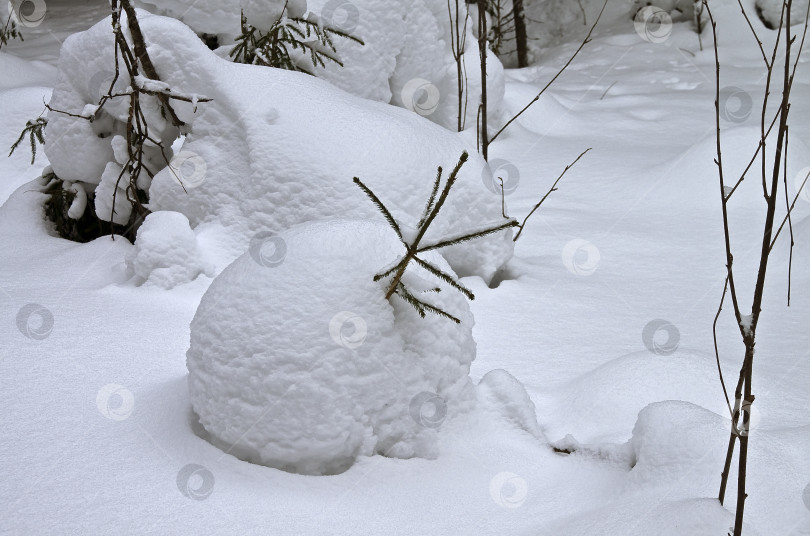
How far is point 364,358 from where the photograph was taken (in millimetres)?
1707

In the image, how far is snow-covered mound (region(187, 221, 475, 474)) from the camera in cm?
165

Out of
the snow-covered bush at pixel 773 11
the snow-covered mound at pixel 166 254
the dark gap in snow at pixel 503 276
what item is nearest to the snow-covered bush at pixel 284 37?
the snow-covered mound at pixel 166 254

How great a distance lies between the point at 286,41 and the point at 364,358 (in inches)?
101

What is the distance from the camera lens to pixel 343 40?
4168 millimetres

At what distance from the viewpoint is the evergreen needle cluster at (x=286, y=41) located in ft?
12.0

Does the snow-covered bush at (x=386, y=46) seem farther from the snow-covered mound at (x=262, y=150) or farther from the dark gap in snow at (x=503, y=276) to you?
the dark gap in snow at (x=503, y=276)

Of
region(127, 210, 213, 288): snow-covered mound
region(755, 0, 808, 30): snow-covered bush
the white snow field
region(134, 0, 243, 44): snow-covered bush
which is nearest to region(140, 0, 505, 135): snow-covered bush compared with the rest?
region(134, 0, 243, 44): snow-covered bush

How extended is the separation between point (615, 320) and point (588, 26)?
23.8ft

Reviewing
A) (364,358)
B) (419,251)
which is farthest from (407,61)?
(364,358)

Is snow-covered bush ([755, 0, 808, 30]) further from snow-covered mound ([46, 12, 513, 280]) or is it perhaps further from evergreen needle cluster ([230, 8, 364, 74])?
snow-covered mound ([46, 12, 513, 280])

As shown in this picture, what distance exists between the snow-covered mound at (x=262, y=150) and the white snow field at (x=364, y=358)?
1 cm

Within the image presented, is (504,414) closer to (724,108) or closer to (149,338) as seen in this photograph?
(149,338)

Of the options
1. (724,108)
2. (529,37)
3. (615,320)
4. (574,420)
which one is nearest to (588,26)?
(529,37)

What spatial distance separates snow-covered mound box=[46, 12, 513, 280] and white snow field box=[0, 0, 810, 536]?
14mm
